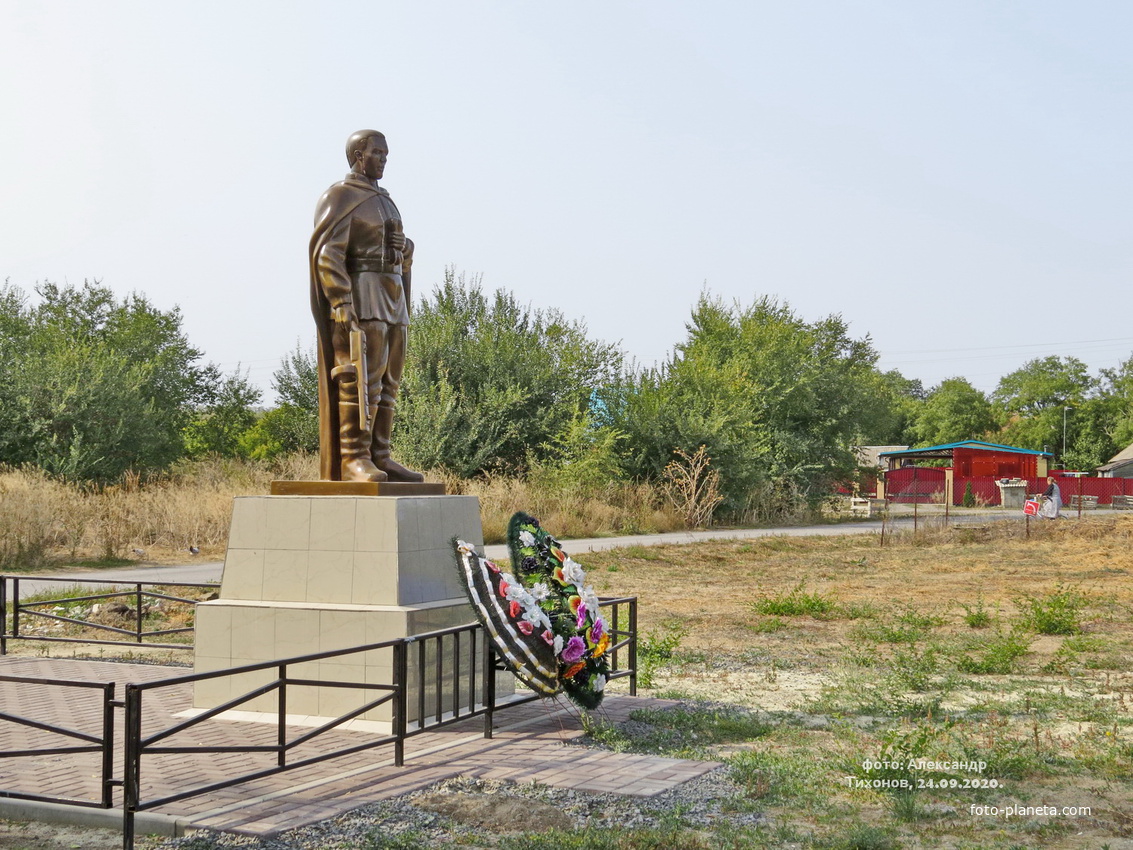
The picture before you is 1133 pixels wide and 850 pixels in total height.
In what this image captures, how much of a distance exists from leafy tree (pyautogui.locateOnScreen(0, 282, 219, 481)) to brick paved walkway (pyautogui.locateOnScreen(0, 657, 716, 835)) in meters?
19.9

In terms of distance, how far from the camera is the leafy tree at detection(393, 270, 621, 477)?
28.9 metres

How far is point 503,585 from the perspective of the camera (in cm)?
738

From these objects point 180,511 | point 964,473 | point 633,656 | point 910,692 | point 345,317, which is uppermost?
point 345,317

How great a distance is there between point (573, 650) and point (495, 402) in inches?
875

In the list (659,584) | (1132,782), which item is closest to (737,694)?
(1132,782)

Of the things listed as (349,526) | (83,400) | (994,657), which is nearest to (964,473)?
(83,400)

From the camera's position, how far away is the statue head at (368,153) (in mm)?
8703

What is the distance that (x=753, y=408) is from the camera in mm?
35344

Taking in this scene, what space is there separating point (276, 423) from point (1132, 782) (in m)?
31.6

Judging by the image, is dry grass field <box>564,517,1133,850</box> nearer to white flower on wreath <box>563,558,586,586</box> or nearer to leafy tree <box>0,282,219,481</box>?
white flower on wreath <box>563,558,586,586</box>

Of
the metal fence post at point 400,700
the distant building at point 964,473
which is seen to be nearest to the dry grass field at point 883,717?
the metal fence post at point 400,700

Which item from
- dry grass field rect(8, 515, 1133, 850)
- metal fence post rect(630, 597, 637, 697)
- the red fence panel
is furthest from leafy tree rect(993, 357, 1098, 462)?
metal fence post rect(630, 597, 637, 697)

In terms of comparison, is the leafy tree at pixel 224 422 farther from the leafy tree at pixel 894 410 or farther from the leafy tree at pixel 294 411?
the leafy tree at pixel 894 410

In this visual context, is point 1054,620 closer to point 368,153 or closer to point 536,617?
point 536,617
